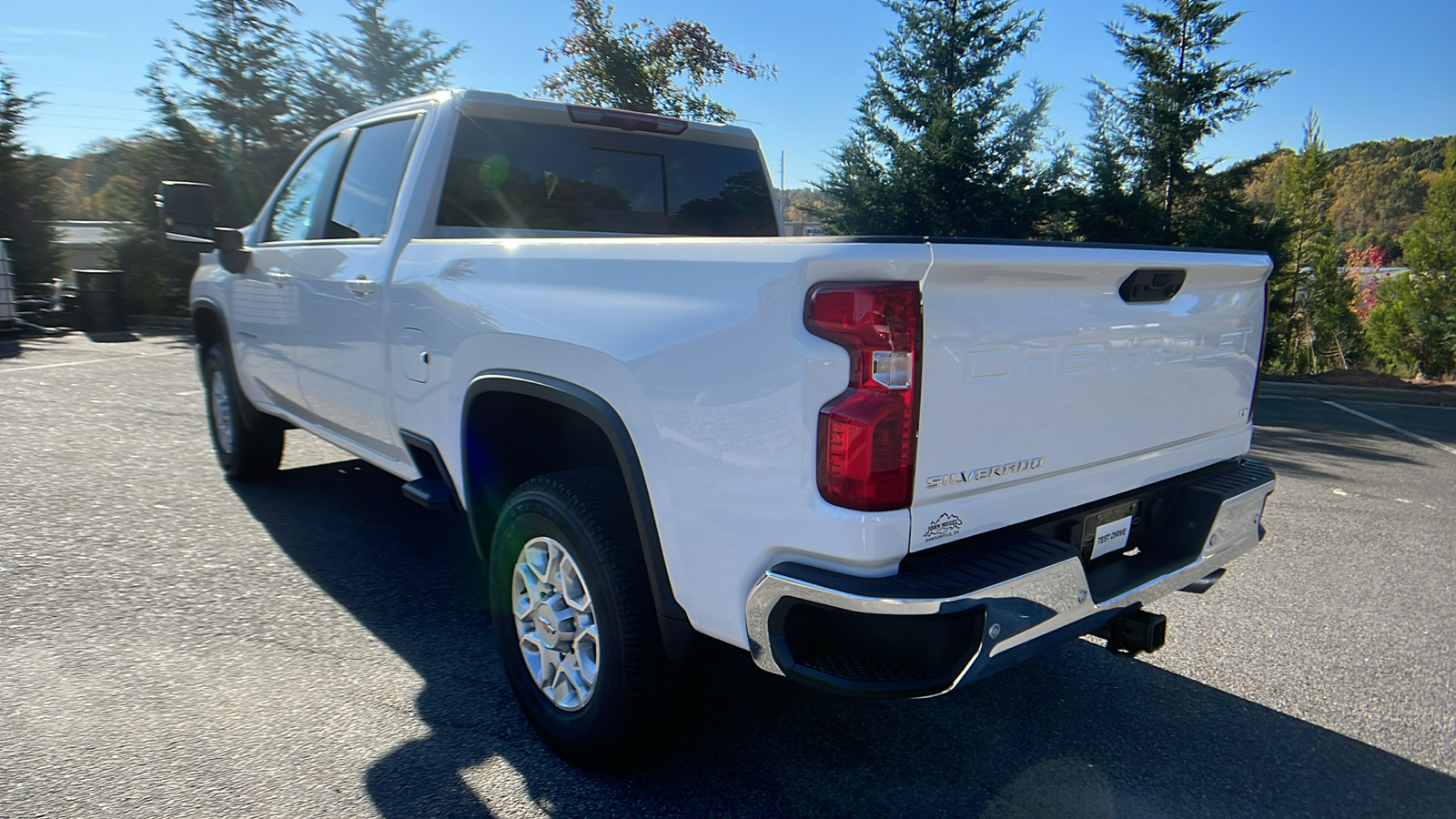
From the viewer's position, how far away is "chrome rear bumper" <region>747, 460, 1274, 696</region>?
1906 millimetres

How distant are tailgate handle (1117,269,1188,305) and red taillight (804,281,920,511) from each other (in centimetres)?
79

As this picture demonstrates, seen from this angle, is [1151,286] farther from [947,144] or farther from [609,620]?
[947,144]

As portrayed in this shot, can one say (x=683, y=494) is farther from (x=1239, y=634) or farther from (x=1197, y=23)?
(x=1197, y=23)

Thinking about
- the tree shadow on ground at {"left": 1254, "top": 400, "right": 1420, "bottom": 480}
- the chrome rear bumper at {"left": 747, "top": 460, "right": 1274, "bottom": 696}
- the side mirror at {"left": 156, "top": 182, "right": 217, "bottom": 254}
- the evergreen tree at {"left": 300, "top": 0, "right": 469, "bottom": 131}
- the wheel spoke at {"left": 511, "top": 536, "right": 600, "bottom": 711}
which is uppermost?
the evergreen tree at {"left": 300, "top": 0, "right": 469, "bottom": 131}

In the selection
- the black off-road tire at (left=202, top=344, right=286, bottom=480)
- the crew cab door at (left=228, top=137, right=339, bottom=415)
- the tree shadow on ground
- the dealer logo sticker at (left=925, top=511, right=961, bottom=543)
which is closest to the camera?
the dealer logo sticker at (left=925, top=511, right=961, bottom=543)

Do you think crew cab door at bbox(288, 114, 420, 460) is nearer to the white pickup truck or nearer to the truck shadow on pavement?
the white pickup truck

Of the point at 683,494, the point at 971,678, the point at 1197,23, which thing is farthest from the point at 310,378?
the point at 1197,23

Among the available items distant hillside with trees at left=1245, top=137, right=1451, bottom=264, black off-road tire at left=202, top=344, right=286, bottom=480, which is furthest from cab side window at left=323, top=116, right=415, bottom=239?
distant hillside with trees at left=1245, top=137, right=1451, bottom=264

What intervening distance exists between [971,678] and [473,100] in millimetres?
2995

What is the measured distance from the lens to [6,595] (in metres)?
3.91

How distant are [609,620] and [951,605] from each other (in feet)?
3.15

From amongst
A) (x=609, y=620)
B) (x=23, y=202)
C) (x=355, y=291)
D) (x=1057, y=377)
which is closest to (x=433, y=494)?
(x=355, y=291)

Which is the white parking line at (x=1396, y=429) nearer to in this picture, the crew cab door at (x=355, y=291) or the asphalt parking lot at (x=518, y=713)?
the asphalt parking lot at (x=518, y=713)

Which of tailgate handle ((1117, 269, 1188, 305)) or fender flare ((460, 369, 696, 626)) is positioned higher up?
tailgate handle ((1117, 269, 1188, 305))
